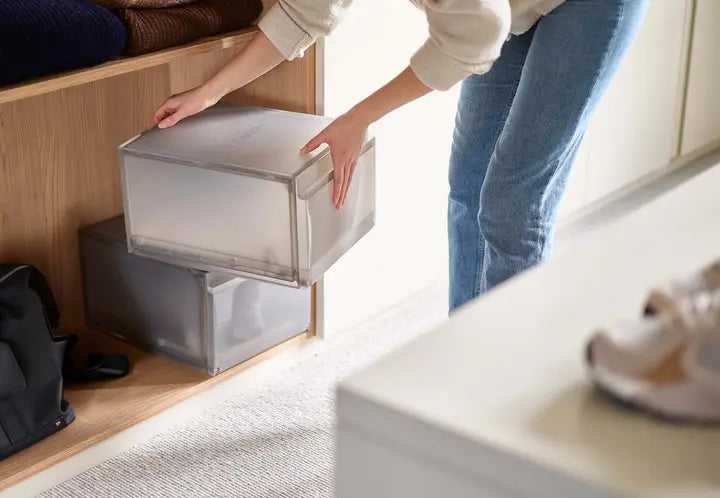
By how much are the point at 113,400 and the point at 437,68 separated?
0.75m

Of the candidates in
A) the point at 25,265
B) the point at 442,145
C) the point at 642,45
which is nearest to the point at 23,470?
the point at 25,265

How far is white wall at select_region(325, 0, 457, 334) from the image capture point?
5.41 ft

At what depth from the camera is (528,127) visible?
128 centimetres

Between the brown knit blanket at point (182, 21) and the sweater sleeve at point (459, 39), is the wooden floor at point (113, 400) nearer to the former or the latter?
the brown knit blanket at point (182, 21)

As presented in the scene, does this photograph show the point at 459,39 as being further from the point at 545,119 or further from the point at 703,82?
the point at 703,82

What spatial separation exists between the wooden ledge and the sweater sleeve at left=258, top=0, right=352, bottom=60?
4.8 inches

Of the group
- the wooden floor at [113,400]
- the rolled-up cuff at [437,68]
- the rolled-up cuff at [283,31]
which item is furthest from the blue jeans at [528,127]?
the wooden floor at [113,400]

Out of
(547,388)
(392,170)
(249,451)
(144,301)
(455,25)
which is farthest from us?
(392,170)

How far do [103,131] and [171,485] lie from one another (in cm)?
58

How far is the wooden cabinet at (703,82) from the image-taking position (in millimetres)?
2532

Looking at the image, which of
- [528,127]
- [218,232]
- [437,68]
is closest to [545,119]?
[528,127]

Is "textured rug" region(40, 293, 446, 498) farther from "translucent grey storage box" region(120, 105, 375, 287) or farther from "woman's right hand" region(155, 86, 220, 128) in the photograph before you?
"woman's right hand" region(155, 86, 220, 128)

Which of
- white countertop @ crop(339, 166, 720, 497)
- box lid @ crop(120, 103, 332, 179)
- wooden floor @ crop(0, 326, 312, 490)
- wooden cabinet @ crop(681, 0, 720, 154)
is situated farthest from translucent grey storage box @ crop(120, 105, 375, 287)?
wooden cabinet @ crop(681, 0, 720, 154)

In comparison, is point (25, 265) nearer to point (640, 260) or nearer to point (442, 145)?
point (442, 145)
